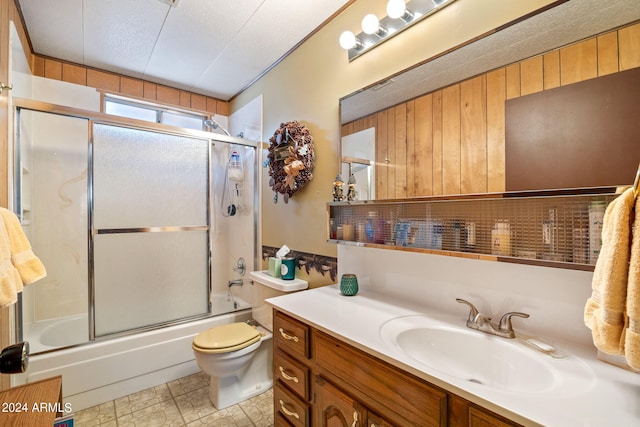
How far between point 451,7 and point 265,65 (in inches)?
64.2

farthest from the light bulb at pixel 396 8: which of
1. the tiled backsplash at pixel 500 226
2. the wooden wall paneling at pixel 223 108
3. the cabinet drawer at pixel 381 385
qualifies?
the wooden wall paneling at pixel 223 108

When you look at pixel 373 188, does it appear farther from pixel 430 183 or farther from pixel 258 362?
pixel 258 362

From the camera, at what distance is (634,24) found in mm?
817

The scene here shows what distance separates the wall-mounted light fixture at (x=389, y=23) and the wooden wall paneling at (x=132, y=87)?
7.05ft

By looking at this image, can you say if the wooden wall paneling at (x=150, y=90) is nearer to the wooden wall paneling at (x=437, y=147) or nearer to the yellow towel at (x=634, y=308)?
the wooden wall paneling at (x=437, y=147)

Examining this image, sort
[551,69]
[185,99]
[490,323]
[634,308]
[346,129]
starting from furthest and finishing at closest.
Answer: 1. [185,99]
2. [346,129]
3. [490,323]
4. [551,69]
5. [634,308]

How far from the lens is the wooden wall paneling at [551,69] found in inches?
37.0

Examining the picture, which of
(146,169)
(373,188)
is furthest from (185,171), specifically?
(373,188)

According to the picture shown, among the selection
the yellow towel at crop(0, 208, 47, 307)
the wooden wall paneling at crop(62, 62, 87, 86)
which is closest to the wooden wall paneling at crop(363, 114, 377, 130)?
the yellow towel at crop(0, 208, 47, 307)

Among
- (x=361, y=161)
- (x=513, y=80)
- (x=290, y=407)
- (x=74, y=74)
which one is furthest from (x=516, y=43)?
(x=74, y=74)

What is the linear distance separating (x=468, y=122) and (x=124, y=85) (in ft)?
9.69

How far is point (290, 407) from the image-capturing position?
1336 millimetres

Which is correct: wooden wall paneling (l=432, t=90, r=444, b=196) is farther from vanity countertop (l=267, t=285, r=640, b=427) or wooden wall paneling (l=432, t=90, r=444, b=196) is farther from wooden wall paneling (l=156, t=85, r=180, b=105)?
wooden wall paneling (l=156, t=85, r=180, b=105)

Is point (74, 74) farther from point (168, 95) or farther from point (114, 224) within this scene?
point (114, 224)
